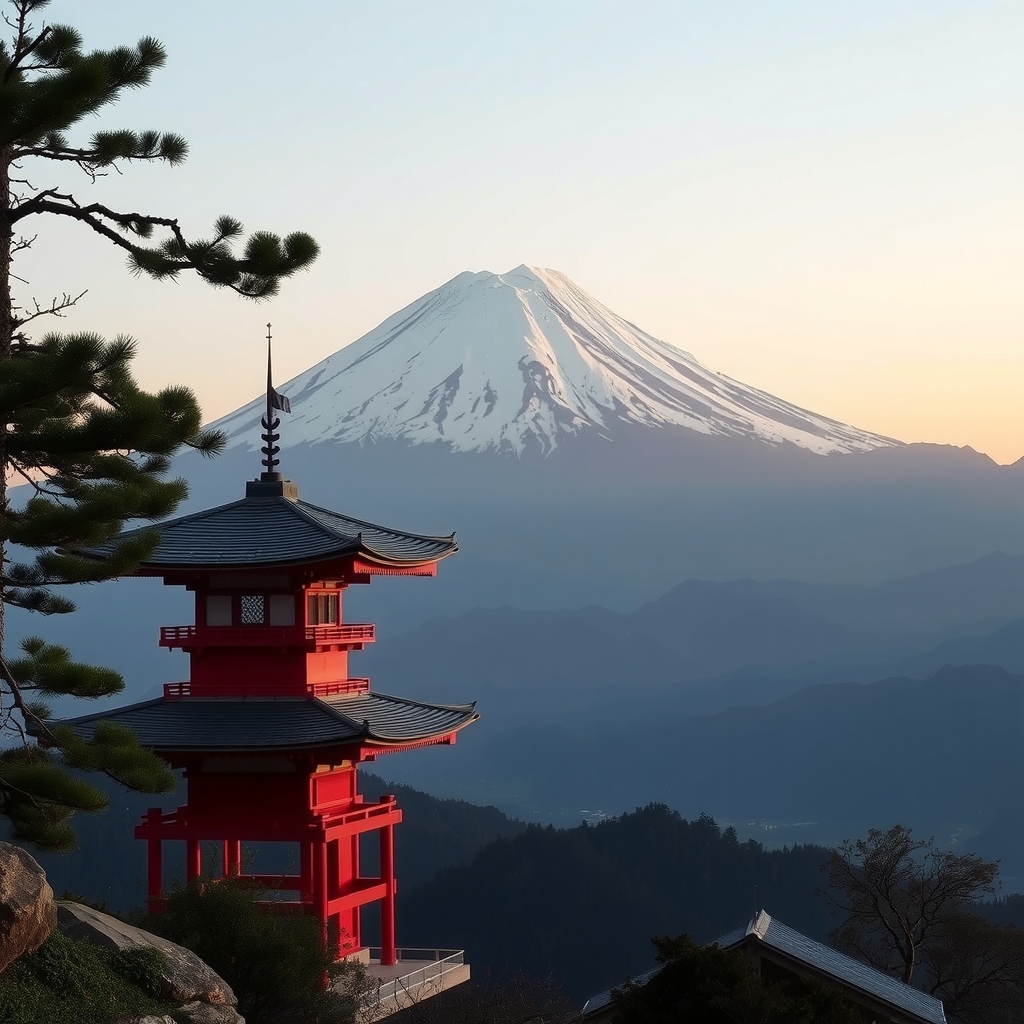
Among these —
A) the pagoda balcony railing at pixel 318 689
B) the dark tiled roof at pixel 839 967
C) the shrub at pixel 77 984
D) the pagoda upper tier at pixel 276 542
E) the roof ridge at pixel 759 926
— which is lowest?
the dark tiled roof at pixel 839 967

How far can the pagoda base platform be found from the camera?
17438 millimetres

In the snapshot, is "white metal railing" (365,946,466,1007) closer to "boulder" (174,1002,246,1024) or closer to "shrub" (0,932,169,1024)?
"boulder" (174,1002,246,1024)

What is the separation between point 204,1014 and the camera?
11.6 m

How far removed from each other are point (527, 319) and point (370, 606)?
5768cm

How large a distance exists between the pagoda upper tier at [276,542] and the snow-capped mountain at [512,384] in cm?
12070

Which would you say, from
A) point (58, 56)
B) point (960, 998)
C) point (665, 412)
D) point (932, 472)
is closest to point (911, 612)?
point (932, 472)

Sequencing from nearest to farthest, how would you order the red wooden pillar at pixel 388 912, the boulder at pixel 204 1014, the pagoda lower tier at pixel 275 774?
the boulder at pixel 204 1014, the pagoda lower tier at pixel 275 774, the red wooden pillar at pixel 388 912

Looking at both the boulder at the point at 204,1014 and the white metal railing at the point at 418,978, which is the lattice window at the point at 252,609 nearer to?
the white metal railing at the point at 418,978

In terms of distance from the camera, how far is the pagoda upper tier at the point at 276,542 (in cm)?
1830

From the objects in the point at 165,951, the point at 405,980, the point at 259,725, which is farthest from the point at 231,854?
the point at 165,951

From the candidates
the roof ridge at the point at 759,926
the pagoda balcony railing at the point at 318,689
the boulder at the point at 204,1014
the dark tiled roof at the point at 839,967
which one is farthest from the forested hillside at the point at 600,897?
the boulder at the point at 204,1014

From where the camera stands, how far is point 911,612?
616ft

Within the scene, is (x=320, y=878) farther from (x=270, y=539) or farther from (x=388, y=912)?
(x=270, y=539)

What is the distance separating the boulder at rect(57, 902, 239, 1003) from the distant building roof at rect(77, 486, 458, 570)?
6.25 meters
